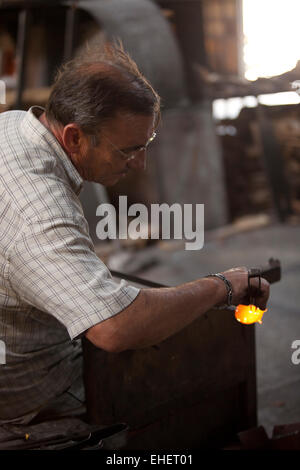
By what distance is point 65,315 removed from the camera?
61.1 inches

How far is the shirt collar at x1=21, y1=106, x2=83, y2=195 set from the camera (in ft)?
5.90

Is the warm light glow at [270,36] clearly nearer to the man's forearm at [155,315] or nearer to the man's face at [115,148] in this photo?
the man's face at [115,148]

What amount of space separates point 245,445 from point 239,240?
5.00m

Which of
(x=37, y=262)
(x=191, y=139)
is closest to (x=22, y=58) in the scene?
(x=191, y=139)

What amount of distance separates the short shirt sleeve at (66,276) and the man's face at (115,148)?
1.22 feet

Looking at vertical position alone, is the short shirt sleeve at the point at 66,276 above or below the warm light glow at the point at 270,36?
below

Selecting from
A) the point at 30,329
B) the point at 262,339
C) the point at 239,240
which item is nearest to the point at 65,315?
the point at 30,329

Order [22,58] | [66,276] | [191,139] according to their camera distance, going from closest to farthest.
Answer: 1. [66,276]
2. [22,58]
3. [191,139]

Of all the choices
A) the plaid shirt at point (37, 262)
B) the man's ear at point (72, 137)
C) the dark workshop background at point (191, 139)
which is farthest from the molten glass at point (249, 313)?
the dark workshop background at point (191, 139)

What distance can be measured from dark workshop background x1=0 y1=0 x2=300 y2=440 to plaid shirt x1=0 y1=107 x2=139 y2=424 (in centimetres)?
268

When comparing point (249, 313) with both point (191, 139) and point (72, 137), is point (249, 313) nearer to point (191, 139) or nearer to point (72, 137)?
point (72, 137)

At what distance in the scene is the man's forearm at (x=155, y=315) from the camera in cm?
156

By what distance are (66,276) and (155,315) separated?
301 mm

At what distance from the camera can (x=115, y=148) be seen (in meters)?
1.88
